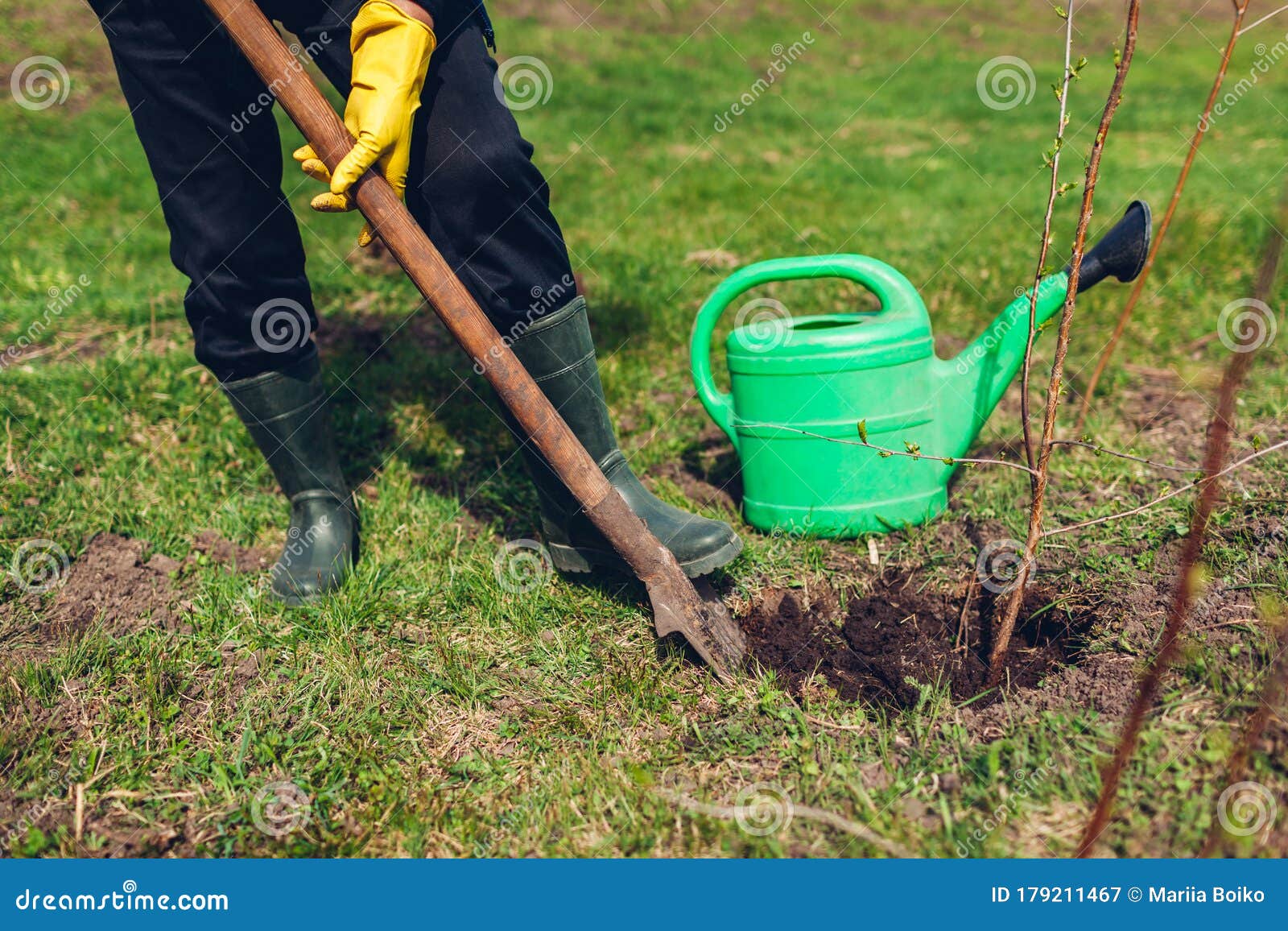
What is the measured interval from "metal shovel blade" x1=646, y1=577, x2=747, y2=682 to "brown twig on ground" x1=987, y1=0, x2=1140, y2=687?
0.51 metres

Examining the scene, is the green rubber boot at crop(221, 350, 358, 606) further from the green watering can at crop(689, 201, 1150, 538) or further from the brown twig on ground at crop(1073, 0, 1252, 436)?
the brown twig on ground at crop(1073, 0, 1252, 436)

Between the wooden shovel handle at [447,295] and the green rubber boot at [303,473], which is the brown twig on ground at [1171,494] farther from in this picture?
the green rubber boot at [303,473]

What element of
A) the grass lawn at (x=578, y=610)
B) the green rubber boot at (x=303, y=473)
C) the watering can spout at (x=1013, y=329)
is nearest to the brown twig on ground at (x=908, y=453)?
the watering can spout at (x=1013, y=329)

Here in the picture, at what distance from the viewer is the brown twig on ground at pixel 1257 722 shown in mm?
1330

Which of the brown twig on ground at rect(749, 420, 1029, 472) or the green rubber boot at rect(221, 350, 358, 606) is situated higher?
the brown twig on ground at rect(749, 420, 1029, 472)

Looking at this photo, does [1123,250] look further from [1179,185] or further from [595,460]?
[595,460]

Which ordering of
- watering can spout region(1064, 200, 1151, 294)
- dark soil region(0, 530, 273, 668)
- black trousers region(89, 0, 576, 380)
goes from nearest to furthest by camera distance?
black trousers region(89, 0, 576, 380), watering can spout region(1064, 200, 1151, 294), dark soil region(0, 530, 273, 668)

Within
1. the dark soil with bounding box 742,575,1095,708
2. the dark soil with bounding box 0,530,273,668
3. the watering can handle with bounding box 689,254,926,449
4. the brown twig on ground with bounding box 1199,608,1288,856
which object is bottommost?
the dark soil with bounding box 0,530,273,668

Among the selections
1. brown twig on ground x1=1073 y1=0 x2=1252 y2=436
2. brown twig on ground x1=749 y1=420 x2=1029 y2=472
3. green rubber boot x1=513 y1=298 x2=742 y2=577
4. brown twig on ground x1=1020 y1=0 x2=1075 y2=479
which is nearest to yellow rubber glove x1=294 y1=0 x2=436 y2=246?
green rubber boot x1=513 y1=298 x2=742 y2=577

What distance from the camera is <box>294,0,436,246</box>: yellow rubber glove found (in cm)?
162

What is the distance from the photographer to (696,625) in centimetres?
185

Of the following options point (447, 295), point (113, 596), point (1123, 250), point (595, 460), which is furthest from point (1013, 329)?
point (113, 596)

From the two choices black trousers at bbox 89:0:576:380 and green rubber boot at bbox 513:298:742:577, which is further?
green rubber boot at bbox 513:298:742:577

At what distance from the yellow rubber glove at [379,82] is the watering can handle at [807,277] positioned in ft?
2.75
